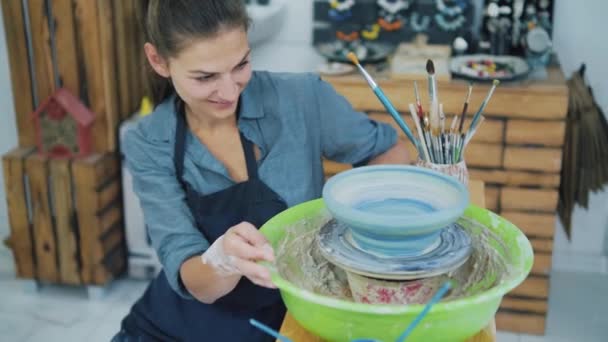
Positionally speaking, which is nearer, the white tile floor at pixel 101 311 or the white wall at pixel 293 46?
the white tile floor at pixel 101 311

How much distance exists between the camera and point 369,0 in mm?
3299

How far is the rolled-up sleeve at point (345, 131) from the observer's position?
5.75 ft

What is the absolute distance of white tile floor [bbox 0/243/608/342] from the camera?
3.09 metres

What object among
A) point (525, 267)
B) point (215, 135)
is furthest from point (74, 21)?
point (525, 267)

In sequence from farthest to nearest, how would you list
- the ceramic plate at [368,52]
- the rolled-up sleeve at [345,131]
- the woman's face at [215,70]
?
the ceramic plate at [368,52] → the rolled-up sleeve at [345,131] → the woman's face at [215,70]

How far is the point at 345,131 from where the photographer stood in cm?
176

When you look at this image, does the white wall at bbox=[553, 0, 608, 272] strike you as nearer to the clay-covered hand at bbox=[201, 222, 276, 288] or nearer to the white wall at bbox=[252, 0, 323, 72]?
the white wall at bbox=[252, 0, 323, 72]

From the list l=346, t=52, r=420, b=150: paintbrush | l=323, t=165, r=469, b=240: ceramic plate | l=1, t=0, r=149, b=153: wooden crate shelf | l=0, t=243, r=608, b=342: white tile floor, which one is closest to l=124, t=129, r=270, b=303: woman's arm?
l=323, t=165, r=469, b=240: ceramic plate

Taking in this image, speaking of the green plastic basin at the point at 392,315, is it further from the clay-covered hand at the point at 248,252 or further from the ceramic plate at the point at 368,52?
the ceramic plate at the point at 368,52

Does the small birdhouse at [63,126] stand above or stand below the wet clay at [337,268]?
below

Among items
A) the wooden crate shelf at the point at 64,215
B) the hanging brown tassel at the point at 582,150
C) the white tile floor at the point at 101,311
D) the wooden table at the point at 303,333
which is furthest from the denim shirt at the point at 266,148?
the white tile floor at the point at 101,311

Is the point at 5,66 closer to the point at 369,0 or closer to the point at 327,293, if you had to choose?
the point at 369,0

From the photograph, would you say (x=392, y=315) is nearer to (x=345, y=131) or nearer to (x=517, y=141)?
(x=345, y=131)

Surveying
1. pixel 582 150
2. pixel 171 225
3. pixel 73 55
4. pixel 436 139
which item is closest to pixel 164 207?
pixel 171 225
